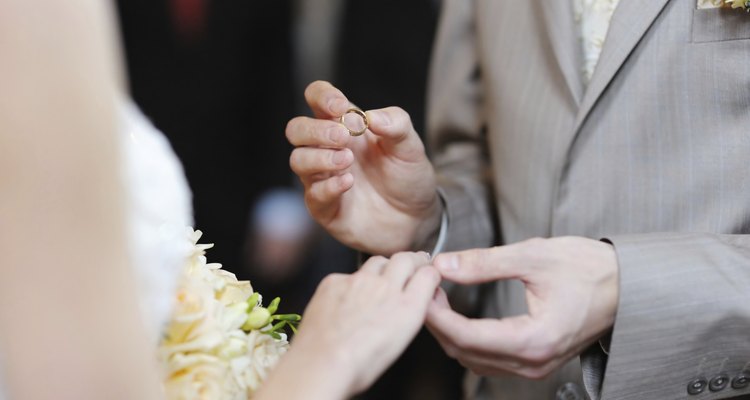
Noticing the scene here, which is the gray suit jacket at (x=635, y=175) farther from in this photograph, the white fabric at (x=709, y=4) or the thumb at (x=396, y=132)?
the thumb at (x=396, y=132)

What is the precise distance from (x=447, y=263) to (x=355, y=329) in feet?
0.61

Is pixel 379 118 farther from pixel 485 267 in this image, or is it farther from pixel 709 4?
pixel 709 4

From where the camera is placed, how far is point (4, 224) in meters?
0.56

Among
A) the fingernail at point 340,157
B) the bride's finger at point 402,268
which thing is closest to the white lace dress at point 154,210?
the bride's finger at point 402,268

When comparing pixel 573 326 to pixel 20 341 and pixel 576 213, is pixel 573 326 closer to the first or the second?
pixel 576 213

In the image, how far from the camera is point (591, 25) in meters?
1.27

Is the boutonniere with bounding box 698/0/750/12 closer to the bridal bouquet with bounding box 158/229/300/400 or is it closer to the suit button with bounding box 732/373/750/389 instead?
the suit button with bounding box 732/373/750/389

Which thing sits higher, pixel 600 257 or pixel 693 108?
pixel 693 108

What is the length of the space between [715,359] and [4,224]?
84cm

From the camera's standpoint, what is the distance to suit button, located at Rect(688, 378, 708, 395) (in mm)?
1060

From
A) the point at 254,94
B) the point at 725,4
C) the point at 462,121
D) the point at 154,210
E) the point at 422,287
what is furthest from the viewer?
the point at 254,94

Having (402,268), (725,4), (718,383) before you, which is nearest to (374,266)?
(402,268)

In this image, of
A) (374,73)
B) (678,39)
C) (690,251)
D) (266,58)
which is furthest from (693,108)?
(266,58)

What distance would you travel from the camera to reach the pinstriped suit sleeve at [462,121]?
1.46m
